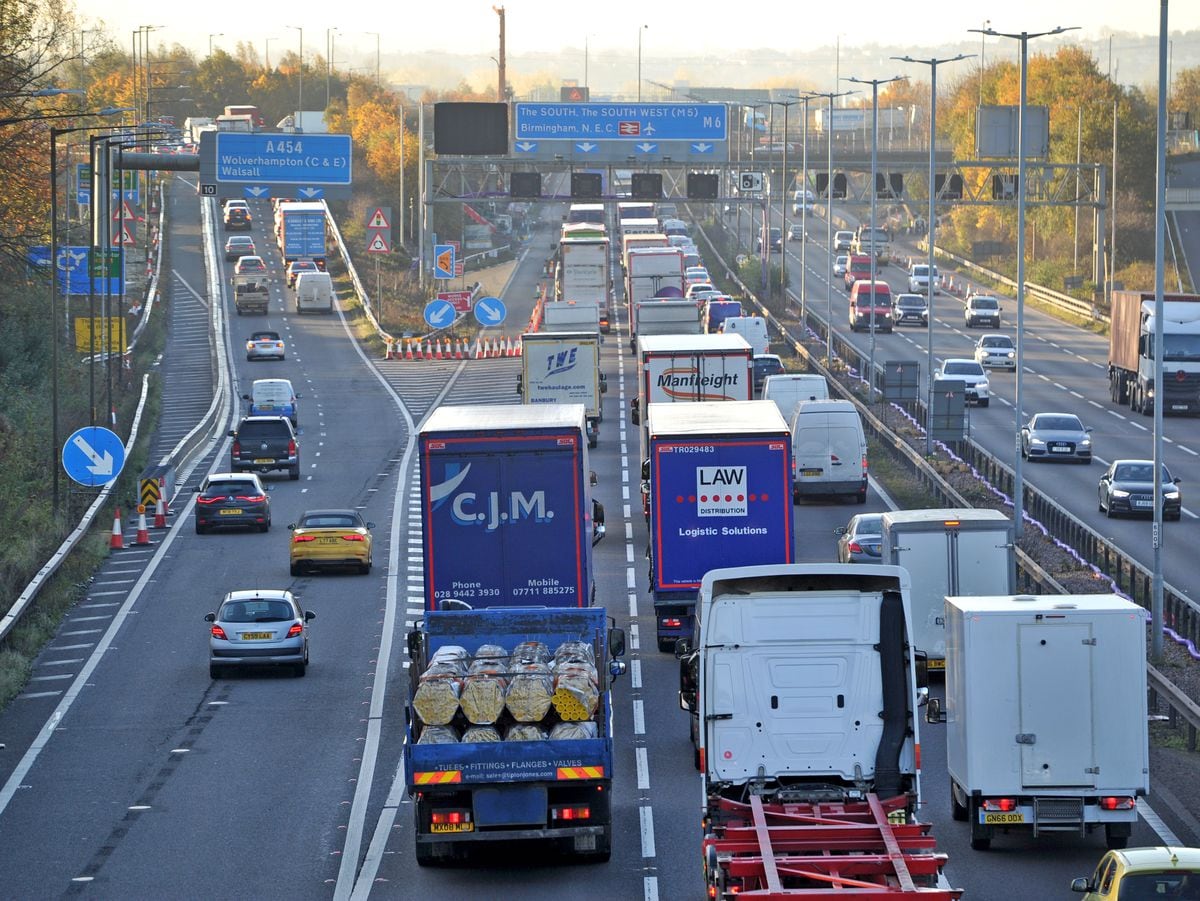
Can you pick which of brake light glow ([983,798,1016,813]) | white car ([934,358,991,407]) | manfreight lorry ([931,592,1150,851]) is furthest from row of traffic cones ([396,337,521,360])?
brake light glow ([983,798,1016,813])

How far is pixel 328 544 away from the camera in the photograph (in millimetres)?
38125

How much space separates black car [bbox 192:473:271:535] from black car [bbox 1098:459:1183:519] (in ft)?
57.3

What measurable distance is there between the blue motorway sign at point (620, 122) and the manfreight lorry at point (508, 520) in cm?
6479

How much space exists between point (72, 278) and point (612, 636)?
1792 inches

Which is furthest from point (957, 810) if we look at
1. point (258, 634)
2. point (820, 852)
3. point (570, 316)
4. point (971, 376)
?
point (570, 316)

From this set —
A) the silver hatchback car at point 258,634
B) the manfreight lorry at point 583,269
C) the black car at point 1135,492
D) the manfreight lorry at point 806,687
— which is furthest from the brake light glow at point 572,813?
the manfreight lorry at point 583,269

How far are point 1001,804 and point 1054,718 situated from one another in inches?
34.9

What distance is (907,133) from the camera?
174125mm

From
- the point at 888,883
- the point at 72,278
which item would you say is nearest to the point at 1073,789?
the point at 888,883

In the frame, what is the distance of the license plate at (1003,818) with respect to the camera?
61.8ft

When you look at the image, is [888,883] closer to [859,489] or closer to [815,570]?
[815,570]

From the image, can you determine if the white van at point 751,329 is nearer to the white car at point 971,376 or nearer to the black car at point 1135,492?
the white car at point 971,376

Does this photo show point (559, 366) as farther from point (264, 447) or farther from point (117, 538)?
point (117, 538)

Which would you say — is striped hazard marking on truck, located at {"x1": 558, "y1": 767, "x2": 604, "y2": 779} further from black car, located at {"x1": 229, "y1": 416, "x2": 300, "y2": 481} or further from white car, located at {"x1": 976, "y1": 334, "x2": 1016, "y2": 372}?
white car, located at {"x1": 976, "y1": 334, "x2": 1016, "y2": 372}
